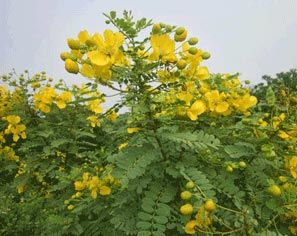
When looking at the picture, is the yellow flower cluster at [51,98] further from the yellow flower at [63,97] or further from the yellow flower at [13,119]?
the yellow flower at [13,119]

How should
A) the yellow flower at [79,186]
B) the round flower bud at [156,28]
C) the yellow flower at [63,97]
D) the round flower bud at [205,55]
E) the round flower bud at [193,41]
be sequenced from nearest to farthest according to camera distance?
the round flower bud at [156,28], the round flower bud at [193,41], the round flower bud at [205,55], the yellow flower at [79,186], the yellow flower at [63,97]

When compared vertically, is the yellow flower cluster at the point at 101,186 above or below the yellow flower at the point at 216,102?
below

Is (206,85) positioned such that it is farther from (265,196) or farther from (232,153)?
(265,196)

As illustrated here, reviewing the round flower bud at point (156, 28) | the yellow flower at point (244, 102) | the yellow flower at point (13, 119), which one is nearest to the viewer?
the round flower bud at point (156, 28)

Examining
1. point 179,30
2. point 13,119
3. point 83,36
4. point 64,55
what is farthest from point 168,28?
point 13,119

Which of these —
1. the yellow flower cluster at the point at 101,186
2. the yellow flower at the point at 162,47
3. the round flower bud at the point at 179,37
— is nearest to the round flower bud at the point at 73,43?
the yellow flower at the point at 162,47

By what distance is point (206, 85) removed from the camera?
260cm

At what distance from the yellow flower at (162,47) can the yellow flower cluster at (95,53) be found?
148mm

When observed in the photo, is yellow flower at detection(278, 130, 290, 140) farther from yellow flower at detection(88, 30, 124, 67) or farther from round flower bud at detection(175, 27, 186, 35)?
yellow flower at detection(88, 30, 124, 67)

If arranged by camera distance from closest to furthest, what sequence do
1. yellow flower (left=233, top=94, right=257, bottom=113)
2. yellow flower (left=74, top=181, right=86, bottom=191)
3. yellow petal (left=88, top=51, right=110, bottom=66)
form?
yellow petal (left=88, top=51, right=110, bottom=66) → yellow flower (left=233, top=94, right=257, bottom=113) → yellow flower (left=74, top=181, right=86, bottom=191)

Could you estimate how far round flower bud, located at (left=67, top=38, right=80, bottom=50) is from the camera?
1978mm

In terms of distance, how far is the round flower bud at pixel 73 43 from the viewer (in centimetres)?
198

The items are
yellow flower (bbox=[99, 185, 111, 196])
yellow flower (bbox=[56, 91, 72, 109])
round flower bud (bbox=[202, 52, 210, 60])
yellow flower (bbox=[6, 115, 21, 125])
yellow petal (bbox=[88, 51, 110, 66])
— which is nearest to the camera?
yellow petal (bbox=[88, 51, 110, 66])

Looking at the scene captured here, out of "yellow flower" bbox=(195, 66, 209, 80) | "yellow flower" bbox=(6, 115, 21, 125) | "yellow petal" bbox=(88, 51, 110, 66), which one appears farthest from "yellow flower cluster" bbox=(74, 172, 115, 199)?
"yellow flower" bbox=(6, 115, 21, 125)
